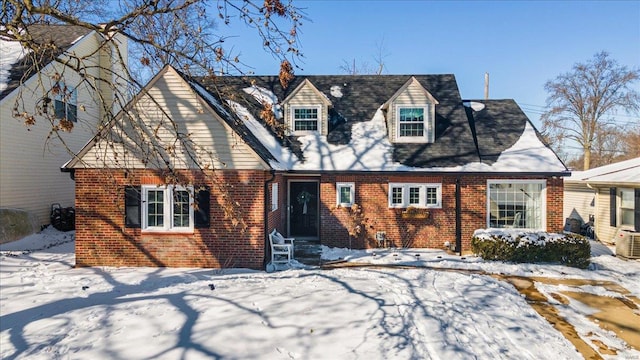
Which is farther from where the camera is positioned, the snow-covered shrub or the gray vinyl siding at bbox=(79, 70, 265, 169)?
the snow-covered shrub

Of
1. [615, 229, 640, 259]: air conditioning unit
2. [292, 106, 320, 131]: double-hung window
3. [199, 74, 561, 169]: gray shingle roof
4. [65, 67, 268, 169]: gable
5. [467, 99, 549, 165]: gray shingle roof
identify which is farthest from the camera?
[292, 106, 320, 131]: double-hung window

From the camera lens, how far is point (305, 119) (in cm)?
1417

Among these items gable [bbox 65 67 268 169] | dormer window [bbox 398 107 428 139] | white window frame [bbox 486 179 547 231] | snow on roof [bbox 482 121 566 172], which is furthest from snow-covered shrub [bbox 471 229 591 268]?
gable [bbox 65 67 268 169]

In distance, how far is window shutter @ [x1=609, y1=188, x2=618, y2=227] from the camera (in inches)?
548

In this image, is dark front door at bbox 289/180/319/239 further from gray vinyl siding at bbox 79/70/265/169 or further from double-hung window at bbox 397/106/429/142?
gray vinyl siding at bbox 79/70/265/169

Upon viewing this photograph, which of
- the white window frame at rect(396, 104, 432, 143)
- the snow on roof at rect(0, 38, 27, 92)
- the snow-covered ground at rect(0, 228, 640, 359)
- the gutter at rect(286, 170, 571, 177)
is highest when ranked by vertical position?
the snow on roof at rect(0, 38, 27, 92)

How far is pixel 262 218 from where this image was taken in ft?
32.3

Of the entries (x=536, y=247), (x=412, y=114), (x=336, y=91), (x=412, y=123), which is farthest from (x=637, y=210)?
(x=336, y=91)

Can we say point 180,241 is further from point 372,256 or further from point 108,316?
point 372,256

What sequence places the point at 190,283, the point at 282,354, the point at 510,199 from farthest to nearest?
the point at 510,199 → the point at 190,283 → the point at 282,354

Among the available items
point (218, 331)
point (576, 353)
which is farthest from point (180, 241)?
point (576, 353)

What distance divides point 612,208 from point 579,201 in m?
5.50

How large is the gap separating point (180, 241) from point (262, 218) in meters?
2.41

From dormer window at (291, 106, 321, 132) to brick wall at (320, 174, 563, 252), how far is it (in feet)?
8.44
